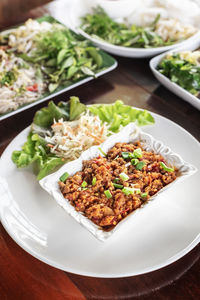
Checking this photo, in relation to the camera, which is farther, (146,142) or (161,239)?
(146,142)

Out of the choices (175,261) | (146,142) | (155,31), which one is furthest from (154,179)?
(155,31)

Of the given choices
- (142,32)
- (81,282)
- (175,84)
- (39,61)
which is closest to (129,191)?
(81,282)

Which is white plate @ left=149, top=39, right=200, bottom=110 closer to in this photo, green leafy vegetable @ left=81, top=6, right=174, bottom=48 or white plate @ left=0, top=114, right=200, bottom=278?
green leafy vegetable @ left=81, top=6, right=174, bottom=48

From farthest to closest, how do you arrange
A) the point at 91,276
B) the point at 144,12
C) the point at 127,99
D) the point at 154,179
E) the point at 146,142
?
the point at 144,12, the point at 127,99, the point at 146,142, the point at 154,179, the point at 91,276

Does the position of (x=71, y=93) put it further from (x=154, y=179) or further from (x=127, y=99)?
(x=154, y=179)

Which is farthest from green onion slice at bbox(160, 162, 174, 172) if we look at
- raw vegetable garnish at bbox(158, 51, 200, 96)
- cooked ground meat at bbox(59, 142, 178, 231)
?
raw vegetable garnish at bbox(158, 51, 200, 96)

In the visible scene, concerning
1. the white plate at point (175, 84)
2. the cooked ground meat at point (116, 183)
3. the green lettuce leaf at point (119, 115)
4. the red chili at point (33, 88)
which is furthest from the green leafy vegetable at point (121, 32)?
the cooked ground meat at point (116, 183)

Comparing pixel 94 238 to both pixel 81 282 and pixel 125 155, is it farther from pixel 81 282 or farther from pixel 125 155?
pixel 125 155
